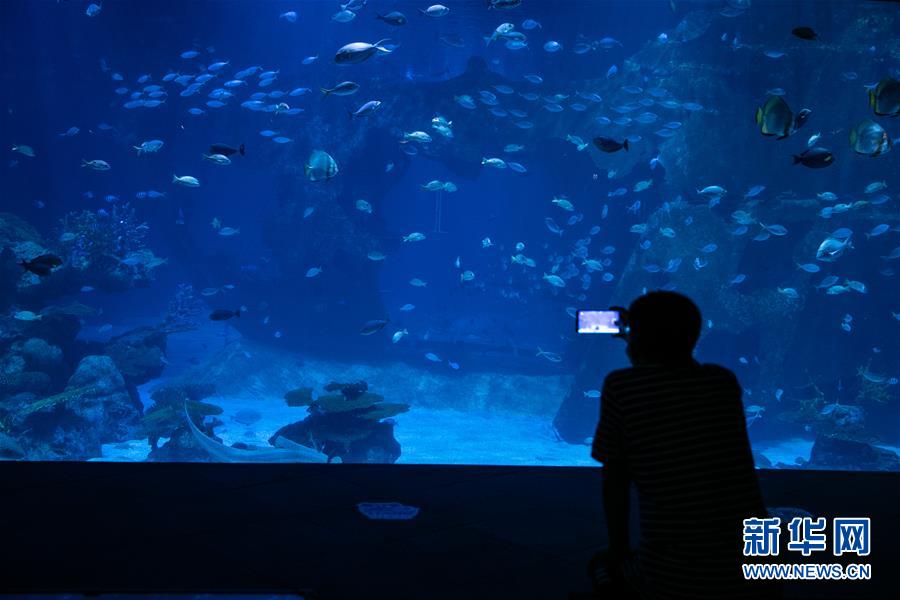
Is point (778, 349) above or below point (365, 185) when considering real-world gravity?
below

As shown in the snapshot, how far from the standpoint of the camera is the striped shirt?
6.15ft

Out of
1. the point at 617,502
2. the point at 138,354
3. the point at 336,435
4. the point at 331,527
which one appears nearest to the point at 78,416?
the point at 138,354

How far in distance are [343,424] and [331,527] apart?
7932mm

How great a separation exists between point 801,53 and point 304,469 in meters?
16.6

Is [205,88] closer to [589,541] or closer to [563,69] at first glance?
[563,69]

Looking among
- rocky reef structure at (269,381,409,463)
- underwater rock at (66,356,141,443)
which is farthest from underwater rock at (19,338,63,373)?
rocky reef structure at (269,381,409,463)

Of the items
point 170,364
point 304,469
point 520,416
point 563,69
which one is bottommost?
point 304,469

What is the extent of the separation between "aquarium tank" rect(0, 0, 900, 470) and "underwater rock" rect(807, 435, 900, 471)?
0.25 feet

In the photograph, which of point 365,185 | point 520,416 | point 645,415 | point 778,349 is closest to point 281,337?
point 365,185

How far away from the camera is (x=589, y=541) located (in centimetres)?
368

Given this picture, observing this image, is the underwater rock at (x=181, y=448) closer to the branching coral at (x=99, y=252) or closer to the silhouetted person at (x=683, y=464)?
the branching coral at (x=99, y=252)

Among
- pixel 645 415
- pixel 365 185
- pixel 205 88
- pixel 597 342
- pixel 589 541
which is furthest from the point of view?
pixel 205 88

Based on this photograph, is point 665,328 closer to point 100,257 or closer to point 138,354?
point 138,354

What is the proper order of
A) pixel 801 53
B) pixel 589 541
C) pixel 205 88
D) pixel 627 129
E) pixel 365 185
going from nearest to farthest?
1. pixel 589 541
2. pixel 801 53
3. pixel 627 129
4. pixel 365 185
5. pixel 205 88
